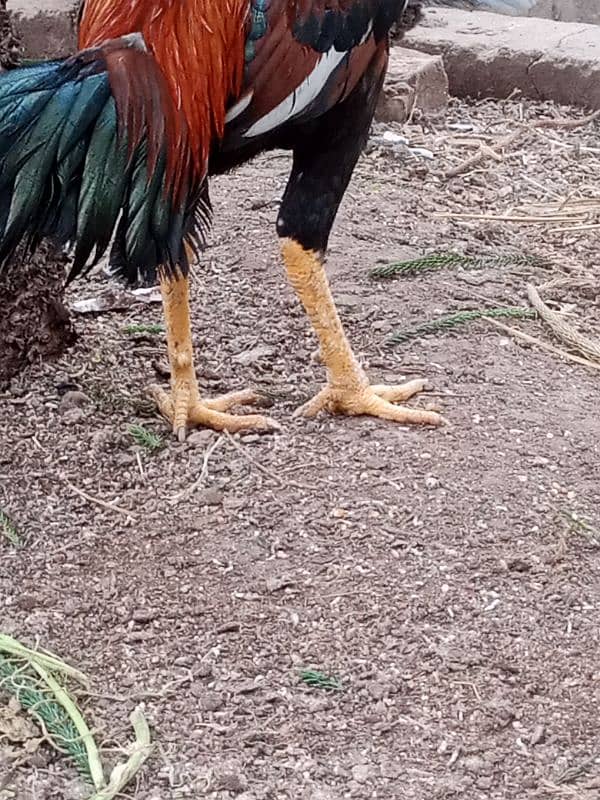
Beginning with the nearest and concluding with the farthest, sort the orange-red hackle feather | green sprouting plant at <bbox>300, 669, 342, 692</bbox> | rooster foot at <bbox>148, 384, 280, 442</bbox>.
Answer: green sprouting plant at <bbox>300, 669, 342, 692</bbox> → the orange-red hackle feather → rooster foot at <bbox>148, 384, 280, 442</bbox>

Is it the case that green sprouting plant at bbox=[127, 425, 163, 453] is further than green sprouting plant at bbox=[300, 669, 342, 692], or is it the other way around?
green sprouting plant at bbox=[127, 425, 163, 453]

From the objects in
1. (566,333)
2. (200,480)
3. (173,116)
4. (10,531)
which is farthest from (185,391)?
(566,333)

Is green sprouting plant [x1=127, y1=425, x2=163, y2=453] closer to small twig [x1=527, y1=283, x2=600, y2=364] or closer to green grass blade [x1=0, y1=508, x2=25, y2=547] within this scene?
green grass blade [x1=0, y1=508, x2=25, y2=547]

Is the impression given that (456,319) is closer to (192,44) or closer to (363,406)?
(363,406)

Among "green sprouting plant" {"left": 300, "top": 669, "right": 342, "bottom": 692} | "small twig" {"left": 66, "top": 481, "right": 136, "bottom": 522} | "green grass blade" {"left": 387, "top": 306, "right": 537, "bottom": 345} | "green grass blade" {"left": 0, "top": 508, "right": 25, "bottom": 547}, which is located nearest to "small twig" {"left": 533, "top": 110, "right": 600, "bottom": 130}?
"green grass blade" {"left": 387, "top": 306, "right": 537, "bottom": 345}

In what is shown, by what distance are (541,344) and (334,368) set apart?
848 millimetres

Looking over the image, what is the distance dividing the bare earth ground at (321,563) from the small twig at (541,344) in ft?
0.12

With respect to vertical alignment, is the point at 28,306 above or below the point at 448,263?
above

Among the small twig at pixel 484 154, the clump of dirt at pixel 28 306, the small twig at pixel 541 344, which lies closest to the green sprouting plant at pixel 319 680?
the clump of dirt at pixel 28 306

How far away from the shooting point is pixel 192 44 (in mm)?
2609

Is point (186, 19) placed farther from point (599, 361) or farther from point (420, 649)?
point (599, 361)

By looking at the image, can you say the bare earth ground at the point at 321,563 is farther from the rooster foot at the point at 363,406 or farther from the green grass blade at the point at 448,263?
the green grass blade at the point at 448,263

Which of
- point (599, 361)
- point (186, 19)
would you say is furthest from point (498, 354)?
point (186, 19)

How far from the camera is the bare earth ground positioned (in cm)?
226
